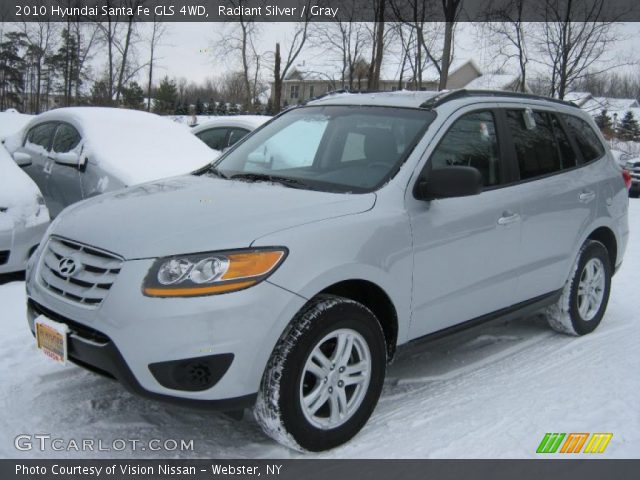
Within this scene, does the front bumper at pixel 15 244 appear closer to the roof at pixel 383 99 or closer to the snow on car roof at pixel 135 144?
the snow on car roof at pixel 135 144

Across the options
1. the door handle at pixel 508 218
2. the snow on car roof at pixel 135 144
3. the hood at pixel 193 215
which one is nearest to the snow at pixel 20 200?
the snow on car roof at pixel 135 144

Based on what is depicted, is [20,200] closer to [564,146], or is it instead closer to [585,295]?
[564,146]

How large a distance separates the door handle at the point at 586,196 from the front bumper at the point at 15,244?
4.48 m

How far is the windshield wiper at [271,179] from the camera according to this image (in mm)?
3469

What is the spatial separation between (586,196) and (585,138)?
593 mm

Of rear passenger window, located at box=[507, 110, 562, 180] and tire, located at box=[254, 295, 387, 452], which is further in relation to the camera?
rear passenger window, located at box=[507, 110, 562, 180]

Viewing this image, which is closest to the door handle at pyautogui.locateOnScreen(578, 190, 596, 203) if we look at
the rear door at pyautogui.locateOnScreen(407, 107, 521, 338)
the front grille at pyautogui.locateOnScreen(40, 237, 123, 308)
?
the rear door at pyautogui.locateOnScreen(407, 107, 521, 338)

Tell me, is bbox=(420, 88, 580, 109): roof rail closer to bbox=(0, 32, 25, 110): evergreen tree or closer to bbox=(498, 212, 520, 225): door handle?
bbox=(498, 212, 520, 225): door handle

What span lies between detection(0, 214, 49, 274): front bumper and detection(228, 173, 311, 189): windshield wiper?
8.62 feet

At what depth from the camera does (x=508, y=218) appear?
387 centimetres

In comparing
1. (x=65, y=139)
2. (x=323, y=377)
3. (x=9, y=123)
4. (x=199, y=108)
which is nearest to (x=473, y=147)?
(x=323, y=377)

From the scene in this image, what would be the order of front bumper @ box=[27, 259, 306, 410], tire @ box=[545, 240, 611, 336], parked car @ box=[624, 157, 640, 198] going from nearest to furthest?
front bumper @ box=[27, 259, 306, 410] → tire @ box=[545, 240, 611, 336] → parked car @ box=[624, 157, 640, 198]

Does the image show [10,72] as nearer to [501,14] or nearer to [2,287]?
[501,14]

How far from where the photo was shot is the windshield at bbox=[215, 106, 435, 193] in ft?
11.5
